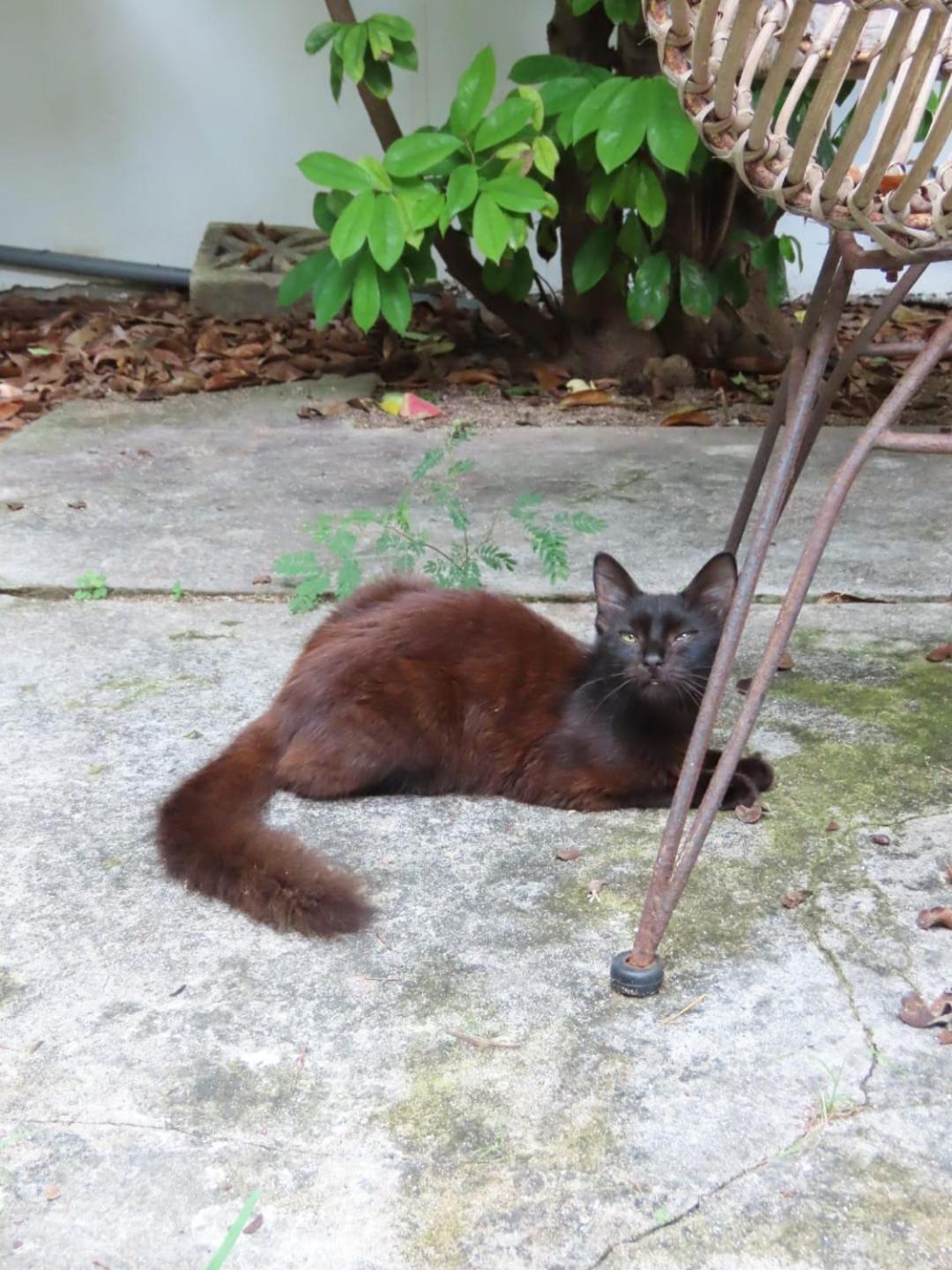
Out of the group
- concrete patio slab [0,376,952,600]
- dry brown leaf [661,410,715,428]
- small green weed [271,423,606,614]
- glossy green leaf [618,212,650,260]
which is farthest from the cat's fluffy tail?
glossy green leaf [618,212,650,260]

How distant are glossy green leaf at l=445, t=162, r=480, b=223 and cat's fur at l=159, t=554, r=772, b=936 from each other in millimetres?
2132

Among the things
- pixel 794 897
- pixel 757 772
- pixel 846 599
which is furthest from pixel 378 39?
pixel 794 897

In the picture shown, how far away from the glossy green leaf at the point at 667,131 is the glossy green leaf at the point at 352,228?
1.01 meters

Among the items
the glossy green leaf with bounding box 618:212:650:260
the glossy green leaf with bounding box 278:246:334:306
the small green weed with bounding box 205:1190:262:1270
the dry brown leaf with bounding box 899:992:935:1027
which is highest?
the glossy green leaf with bounding box 618:212:650:260

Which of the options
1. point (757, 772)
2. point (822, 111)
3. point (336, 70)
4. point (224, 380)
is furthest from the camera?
point (224, 380)

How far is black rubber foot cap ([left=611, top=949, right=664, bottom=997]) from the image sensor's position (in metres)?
1.81

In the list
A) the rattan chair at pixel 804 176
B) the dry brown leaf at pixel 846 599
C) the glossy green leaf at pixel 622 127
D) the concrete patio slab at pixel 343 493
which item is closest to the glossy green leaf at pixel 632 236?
the concrete patio slab at pixel 343 493

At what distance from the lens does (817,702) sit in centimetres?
273

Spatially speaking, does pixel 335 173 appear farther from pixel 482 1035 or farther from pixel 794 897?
pixel 482 1035

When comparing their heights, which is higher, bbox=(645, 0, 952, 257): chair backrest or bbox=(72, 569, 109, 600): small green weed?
bbox=(645, 0, 952, 257): chair backrest

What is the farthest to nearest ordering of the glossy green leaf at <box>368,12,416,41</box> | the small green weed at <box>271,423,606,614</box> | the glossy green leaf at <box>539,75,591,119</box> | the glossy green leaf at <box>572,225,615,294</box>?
1. the glossy green leaf at <box>572,225,615,294</box>
2. the glossy green leaf at <box>368,12,416,41</box>
3. the glossy green leaf at <box>539,75,591,119</box>
4. the small green weed at <box>271,423,606,614</box>

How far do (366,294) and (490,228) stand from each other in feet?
2.25

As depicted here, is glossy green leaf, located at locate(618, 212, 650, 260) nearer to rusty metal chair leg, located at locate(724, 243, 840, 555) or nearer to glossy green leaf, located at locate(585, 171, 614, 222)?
glossy green leaf, located at locate(585, 171, 614, 222)

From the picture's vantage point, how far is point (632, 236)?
4902mm
